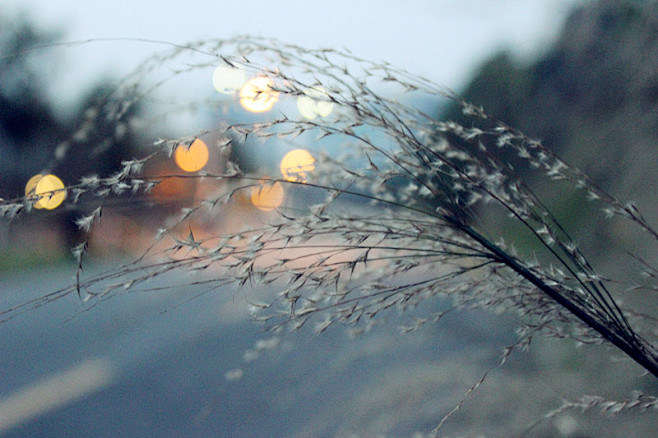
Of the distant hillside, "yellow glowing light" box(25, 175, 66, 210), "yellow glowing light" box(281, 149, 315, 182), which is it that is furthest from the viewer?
the distant hillside

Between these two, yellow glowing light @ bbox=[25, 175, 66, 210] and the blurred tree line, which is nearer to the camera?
yellow glowing light @ bbox=[25, 175, 66, 210]

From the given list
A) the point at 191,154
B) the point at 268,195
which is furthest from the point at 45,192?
the point at 268,195

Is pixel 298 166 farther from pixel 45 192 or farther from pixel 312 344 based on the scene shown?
pixel 312 344

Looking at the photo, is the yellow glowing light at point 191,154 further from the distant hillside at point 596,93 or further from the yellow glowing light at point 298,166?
the distant hillside at point 596,93

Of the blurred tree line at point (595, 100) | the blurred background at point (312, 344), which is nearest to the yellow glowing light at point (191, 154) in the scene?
the blurred background at point (312, 344)

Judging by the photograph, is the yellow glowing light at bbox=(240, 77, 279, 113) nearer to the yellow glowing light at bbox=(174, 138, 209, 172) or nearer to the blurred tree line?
the yellow glowing light at bbox=(174, 138, 209, 172)

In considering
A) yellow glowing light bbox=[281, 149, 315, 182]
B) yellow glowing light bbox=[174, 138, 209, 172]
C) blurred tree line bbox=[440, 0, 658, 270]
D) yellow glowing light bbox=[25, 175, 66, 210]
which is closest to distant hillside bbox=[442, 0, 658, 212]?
blurred tree line bbox=[440, 0, 658, 270]

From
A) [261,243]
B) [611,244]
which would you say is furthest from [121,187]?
[611,244]
